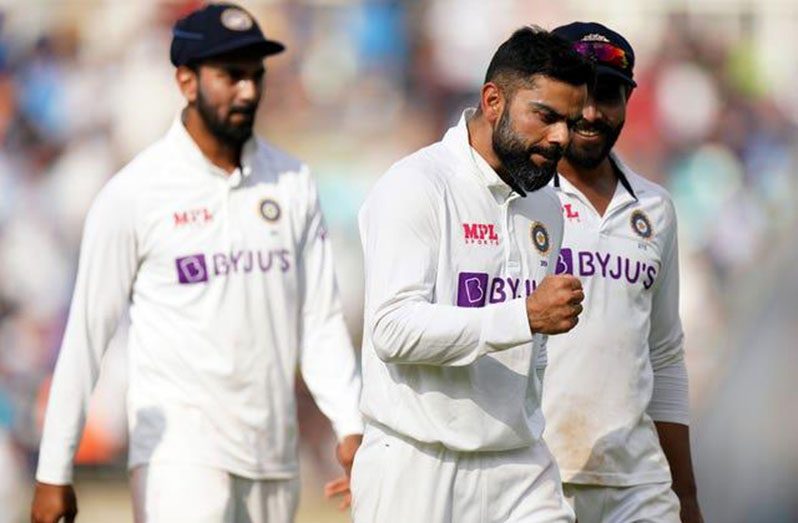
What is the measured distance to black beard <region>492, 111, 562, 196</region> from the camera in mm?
5125

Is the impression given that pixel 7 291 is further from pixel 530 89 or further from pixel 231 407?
pixel 530 89

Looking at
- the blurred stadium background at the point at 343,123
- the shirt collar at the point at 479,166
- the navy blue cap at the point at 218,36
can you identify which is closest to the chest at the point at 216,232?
the navy blue cap at the point at 218,36

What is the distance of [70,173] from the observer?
12.2m

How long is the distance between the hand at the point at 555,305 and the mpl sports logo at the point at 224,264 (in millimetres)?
2113

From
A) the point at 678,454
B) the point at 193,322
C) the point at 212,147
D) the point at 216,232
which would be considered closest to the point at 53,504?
the point at 193,322

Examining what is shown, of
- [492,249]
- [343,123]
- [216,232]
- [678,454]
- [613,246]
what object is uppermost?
[492,249]

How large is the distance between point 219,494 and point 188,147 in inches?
50.8

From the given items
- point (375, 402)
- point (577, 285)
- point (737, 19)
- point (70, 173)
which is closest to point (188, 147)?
point (375, 402)

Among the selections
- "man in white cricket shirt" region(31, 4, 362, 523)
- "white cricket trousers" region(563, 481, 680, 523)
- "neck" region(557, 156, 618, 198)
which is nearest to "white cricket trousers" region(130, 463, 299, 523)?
"man in white cricket shirt" region(31, 4, 362, 523)

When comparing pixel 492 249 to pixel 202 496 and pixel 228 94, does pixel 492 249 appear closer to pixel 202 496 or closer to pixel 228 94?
pixel 202 496

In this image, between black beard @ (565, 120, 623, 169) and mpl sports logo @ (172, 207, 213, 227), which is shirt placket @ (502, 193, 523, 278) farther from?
mpl sports logo @ (172, 207, 213, 227)

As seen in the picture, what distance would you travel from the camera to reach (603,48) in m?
6.05

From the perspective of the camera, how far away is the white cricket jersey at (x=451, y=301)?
15.9 ft

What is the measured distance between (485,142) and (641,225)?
41.4 inches
